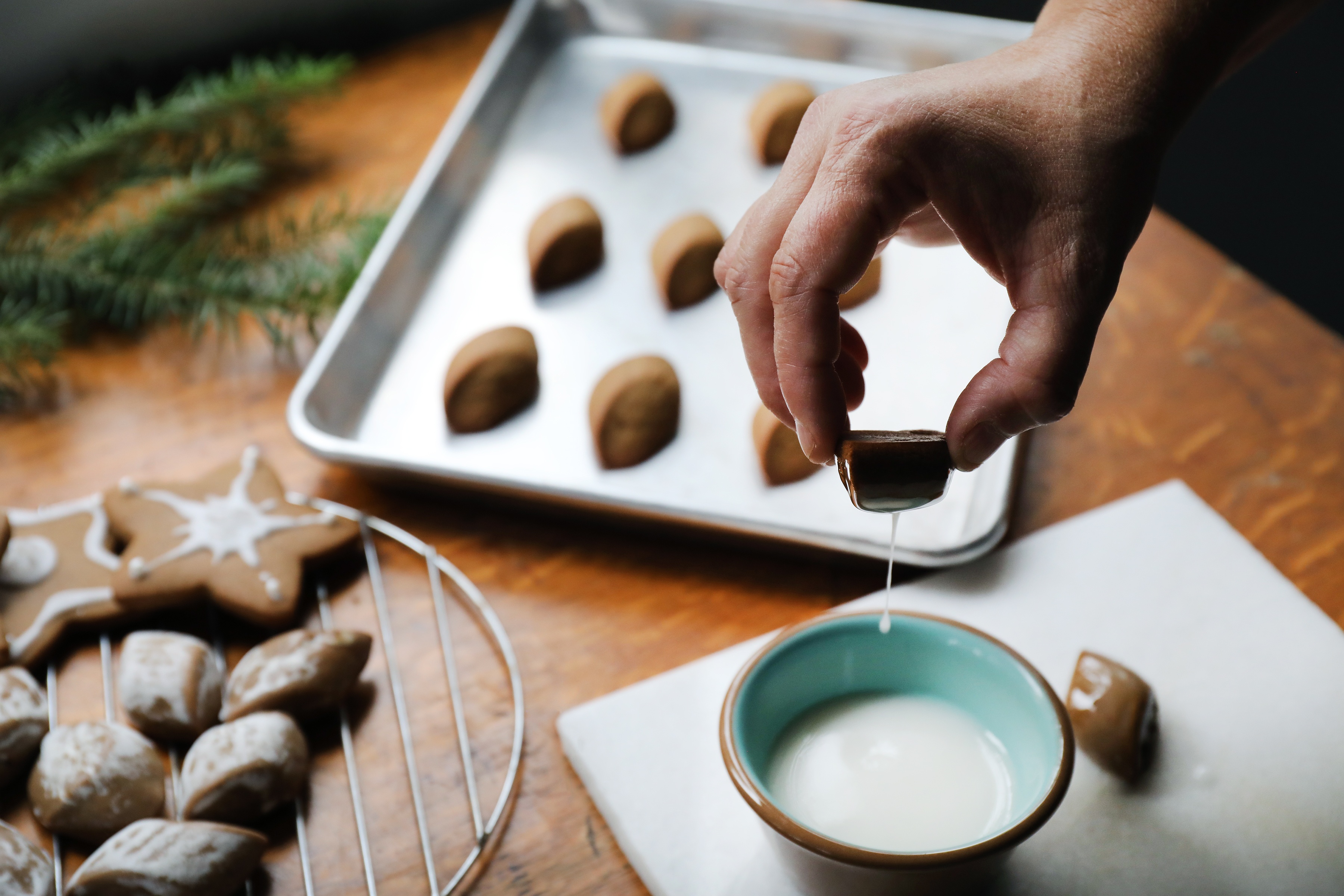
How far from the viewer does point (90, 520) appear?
3.16 ft

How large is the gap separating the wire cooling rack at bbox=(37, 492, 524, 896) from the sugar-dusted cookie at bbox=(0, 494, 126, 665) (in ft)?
0.10

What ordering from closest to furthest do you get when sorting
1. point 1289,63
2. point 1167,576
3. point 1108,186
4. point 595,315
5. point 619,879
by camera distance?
point 1108,186, point 619,879, point 1167,576, point 595,315, point 1289,63

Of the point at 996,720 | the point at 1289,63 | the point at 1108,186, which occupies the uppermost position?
the point at 1108,186

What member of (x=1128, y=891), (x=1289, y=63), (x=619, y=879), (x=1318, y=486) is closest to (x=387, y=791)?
(x=619, y=879)

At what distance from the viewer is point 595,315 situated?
1238mm

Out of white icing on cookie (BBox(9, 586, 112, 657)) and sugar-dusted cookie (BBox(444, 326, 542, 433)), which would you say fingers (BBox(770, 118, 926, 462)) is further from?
white icing on cookie (BBox(9, 586, 112, 657))

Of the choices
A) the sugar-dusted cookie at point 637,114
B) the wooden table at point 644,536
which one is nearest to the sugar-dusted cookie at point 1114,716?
the wooden table at point 644,536

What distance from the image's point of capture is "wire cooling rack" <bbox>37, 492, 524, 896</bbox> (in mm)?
773

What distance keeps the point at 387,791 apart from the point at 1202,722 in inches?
24.5

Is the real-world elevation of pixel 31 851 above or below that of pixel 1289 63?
above

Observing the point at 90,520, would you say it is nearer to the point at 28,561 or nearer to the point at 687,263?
the point at 28,561

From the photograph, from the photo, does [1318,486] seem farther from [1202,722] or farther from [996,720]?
[996,720]

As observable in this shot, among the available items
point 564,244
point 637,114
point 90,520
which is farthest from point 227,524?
point 637,114

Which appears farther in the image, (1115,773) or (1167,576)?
(1167,576)
